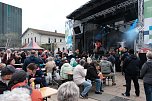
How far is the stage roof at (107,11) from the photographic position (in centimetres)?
1306

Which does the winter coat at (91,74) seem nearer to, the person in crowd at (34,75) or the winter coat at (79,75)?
the winter coat at (79,75)

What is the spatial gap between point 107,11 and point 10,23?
181 feet

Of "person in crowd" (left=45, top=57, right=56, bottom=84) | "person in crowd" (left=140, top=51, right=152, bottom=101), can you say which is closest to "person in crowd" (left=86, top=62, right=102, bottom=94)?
"person in crowd" (left=45, top=57, right=56, bottom=84)

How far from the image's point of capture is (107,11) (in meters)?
14.3

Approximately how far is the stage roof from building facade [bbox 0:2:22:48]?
4038 cm

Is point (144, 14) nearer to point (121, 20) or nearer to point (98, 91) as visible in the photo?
point (98, 91)

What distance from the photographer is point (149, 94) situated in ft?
17.2

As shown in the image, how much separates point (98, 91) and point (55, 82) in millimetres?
2207

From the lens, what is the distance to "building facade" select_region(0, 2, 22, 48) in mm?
54256

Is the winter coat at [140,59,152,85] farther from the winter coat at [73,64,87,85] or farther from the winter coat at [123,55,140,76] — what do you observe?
the winter coat at [73,64,87,85]

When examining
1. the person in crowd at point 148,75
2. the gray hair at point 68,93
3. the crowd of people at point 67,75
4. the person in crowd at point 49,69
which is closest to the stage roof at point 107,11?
the crowd of people at point 67,75

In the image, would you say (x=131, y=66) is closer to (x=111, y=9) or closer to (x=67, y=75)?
(x=67, y=75)

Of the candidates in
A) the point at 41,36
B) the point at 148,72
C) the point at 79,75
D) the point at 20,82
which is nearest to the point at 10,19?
the point at 41,36

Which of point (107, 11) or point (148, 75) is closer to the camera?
point (148, 75)
